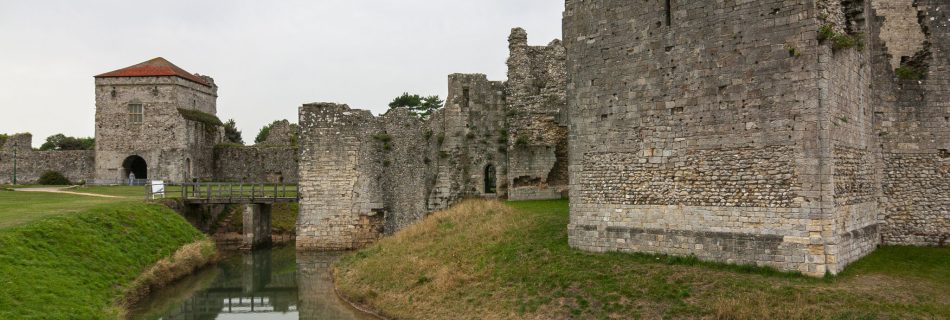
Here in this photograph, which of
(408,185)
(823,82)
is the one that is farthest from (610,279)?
(408,185)

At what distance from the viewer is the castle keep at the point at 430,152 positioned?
82.1ft

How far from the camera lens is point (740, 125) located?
12445mm

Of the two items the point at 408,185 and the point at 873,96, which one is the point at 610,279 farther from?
the point at 408,185

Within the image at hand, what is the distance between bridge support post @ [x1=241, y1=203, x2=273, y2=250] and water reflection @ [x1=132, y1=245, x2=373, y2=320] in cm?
208

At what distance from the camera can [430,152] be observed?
1051 inches

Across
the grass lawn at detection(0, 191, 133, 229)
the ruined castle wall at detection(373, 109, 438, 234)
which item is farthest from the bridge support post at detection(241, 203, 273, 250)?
the ruined castle wall at detection(373, 109, 438, 234)

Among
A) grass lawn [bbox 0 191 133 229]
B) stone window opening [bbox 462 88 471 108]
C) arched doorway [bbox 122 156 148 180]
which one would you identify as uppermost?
stone window opening [bbox 462 88 471 108]

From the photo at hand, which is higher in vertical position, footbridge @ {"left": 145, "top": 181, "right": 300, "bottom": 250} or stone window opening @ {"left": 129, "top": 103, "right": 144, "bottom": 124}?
stone window opening @ {"left": 129, "top": 103, "right": 144, "bottom": 124}

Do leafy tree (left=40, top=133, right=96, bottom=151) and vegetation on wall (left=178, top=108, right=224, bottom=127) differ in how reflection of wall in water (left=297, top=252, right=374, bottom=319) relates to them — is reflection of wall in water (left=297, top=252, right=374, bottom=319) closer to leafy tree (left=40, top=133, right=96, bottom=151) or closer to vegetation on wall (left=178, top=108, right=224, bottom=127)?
vegetation on wall (left=178, top=108, right=224, bottom=127)

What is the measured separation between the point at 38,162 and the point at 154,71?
10570 mm

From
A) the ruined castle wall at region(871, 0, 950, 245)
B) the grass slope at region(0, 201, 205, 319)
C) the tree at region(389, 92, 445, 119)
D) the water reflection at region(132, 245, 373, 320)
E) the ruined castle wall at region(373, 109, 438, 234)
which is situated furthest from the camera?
the tree at region(389, 92, 445, 119)

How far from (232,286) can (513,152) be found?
10.5 metres

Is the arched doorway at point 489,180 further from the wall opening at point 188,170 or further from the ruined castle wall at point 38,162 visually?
the ruined castle wall at point 38,162

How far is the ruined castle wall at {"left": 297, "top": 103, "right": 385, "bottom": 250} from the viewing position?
26219 millimetres
